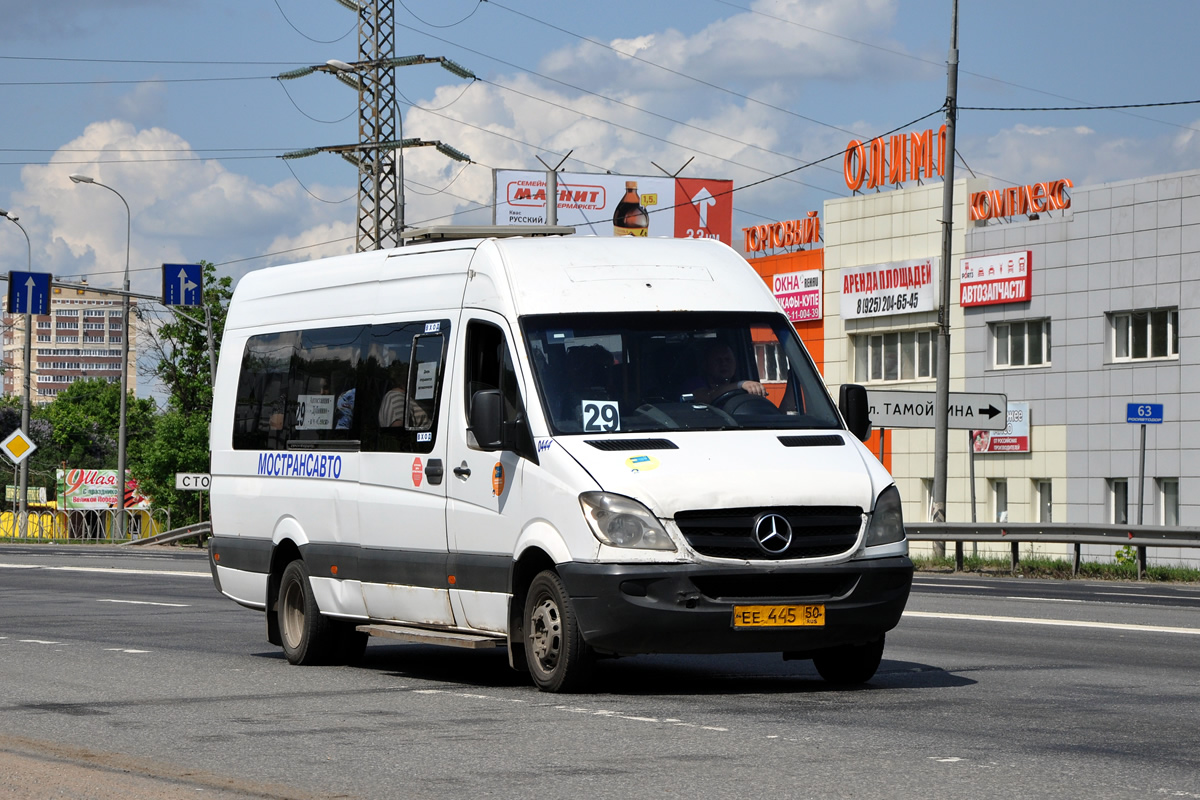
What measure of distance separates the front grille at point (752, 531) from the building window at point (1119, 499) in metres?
33.3

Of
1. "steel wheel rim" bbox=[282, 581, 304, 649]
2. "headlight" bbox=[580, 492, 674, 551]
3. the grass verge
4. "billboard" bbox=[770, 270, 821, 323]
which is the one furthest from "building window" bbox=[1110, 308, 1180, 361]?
"headlight" bbox=[580, 492, 674, 551]

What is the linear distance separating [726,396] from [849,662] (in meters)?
1.66

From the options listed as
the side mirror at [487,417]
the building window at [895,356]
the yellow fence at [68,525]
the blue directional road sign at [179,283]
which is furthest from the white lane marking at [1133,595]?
the yellow fence at [68,525]

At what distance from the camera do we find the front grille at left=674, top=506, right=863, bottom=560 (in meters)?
9.68

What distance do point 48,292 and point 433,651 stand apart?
116 ft

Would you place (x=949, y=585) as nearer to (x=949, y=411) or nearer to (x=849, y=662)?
(x=949, y=411)

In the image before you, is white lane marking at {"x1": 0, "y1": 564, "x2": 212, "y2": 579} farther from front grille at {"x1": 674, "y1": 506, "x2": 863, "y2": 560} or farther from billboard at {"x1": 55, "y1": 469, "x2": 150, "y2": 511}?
billboard at {"x1": 55, "y1": 469, "x2": 150, "y2": 511}

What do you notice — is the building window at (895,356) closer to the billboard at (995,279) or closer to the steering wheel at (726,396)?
the billboard at (995,279)

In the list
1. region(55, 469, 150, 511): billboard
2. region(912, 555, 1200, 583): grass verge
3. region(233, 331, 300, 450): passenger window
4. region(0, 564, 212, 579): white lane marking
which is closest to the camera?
region(233, 331, 300, 450): passenger window

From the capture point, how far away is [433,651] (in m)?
14.0

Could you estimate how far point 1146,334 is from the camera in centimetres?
4081

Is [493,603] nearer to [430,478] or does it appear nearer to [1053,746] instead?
[430,478]

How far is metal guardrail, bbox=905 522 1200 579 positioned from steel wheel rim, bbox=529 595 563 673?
48.9 feet

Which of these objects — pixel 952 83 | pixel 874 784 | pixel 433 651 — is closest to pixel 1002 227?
pixel 952 83
